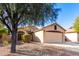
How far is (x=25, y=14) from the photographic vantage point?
7523 millimetres

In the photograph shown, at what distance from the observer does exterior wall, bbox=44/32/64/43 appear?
25.5 feet

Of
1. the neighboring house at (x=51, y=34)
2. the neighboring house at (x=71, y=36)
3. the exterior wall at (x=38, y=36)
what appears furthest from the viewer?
the neighboring house at (x=71, y=36)

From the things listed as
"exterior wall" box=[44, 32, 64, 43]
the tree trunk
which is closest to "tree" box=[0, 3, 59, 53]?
the tree trunk

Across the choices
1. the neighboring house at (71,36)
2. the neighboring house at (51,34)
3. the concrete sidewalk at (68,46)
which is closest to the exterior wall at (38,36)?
the neighboring house at (51,34)

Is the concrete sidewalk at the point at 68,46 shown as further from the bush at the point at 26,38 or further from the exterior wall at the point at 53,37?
the bush at the point at 26,38

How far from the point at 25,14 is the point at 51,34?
3.81 ft

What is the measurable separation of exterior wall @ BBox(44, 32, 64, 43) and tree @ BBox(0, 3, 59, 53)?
1.65 ft

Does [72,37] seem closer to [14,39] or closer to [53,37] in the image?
[53,37]

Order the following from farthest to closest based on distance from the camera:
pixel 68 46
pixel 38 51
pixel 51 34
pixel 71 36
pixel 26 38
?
pixel 71 36
pixel 51 34
pixel 68 46
pixel 26 38
pixel 38 51

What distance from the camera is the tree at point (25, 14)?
288 inches

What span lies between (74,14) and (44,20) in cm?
97

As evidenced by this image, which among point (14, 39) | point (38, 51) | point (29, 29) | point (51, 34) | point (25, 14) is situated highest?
point (25, 14)

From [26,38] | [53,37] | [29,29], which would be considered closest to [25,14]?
[29,29]

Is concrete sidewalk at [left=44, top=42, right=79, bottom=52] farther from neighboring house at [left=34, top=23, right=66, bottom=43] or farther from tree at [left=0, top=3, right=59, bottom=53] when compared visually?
tree at [left=0, top=3, right=59, bottom=53]
